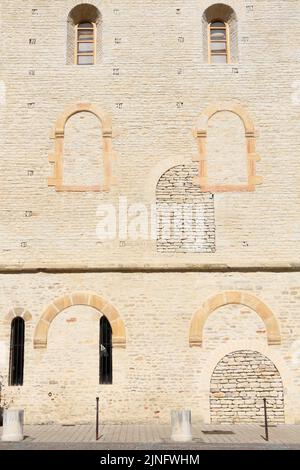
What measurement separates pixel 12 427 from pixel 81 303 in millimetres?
3647

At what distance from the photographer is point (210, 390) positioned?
13211mm

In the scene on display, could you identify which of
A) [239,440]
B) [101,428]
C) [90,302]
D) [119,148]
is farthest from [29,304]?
[239,440]

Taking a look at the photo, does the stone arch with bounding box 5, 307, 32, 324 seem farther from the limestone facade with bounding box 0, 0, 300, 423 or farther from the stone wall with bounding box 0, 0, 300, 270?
the stone wall with bounding box 0, 0, 300, 270

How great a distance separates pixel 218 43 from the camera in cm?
1591

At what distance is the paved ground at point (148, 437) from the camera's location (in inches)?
402

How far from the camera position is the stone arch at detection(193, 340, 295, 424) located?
1310 centimetres

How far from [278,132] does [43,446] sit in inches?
388

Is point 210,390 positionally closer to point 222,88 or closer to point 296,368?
point 296,368

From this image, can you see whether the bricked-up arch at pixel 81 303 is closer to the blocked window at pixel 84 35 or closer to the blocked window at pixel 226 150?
the blocked window at pixel 226 150

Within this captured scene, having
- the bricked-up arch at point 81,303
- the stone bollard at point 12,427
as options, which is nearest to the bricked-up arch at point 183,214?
the bricked-up arch at point 81,303

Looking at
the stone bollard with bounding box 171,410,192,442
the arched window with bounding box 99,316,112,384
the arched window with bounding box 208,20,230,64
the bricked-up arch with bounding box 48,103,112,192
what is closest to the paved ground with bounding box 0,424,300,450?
the stone bollard with bounding box 171,410,192,442

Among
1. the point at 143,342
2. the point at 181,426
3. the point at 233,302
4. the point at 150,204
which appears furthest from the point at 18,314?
the point at 233,302

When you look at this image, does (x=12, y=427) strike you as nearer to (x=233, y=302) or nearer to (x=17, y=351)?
(x=17, y=351)

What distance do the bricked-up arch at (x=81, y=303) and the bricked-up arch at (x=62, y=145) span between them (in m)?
2.87
